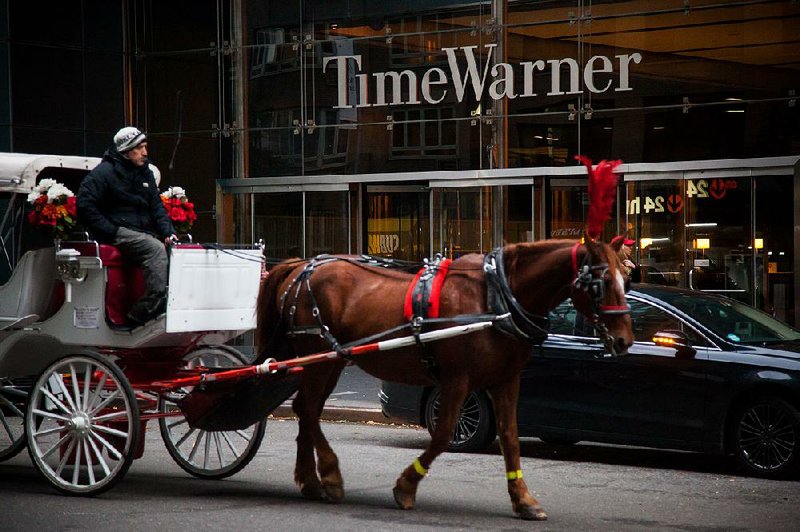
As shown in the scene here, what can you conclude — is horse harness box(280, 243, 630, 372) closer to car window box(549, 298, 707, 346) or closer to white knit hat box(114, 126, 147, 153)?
white knit hat box(114, 126, 147, 153)

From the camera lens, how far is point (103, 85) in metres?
25.2

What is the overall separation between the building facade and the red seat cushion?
36.8ft

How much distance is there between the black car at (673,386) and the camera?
10.5 metres

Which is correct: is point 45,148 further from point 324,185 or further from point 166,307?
point 166,307

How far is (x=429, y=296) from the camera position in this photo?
353 inches

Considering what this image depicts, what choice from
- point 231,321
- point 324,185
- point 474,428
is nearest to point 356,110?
point 324,185

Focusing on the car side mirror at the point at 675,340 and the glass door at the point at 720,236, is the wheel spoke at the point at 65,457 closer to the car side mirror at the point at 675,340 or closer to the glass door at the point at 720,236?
the car side mirror at the point at 675,340

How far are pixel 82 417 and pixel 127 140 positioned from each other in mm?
2147

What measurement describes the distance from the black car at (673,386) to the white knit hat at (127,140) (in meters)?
3.86

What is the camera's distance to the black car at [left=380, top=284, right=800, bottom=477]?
1048 centimetres

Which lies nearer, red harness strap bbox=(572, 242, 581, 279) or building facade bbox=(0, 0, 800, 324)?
red harness strap bbox=(572, 242, 581, 279)

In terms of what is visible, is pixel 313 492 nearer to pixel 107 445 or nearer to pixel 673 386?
pixel 107 445

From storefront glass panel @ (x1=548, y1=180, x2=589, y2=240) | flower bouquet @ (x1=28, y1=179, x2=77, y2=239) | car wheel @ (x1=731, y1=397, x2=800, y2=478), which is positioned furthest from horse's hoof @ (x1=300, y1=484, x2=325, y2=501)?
storefront glass panel @ (x1=548, y1=180, x2=589, y2=240)

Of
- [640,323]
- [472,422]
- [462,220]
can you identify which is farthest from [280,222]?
[640,323]
